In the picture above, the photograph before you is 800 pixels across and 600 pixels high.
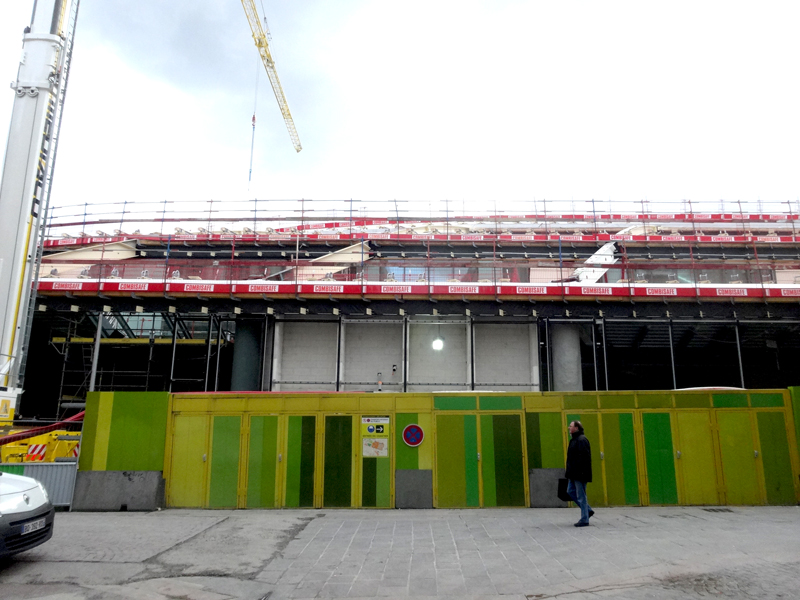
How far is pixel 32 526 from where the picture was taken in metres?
6.32

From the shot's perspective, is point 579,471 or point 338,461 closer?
point 579,471

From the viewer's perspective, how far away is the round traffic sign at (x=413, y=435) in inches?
435

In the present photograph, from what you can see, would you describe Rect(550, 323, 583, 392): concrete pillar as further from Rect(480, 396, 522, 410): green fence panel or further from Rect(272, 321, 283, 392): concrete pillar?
Rect(272, 321, 283, 392): concrete pillar

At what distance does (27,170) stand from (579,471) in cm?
1191

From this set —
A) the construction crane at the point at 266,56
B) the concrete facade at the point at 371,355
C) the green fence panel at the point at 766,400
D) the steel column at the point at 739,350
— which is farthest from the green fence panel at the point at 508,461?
the construction crane at the point at 266,56

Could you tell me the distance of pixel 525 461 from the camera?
35.9ft

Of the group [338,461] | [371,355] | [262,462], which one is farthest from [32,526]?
[371,355]

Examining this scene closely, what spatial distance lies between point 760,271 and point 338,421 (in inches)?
661

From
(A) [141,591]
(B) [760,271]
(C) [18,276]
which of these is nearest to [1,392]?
(C) [18,276]

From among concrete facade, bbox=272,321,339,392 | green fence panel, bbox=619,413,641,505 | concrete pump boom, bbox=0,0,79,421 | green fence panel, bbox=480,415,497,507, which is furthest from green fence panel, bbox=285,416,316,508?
concrete facade, bbox=272,321,339,392

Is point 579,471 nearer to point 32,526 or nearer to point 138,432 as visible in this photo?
point 32,526

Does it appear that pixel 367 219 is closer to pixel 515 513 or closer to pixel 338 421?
pixel 338 421

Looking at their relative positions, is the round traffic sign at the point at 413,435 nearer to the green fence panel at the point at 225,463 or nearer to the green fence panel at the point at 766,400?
the green fence panel at the point at 225,463

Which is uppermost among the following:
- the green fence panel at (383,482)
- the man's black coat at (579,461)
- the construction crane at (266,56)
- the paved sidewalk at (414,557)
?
the construction crane at (266,56)
